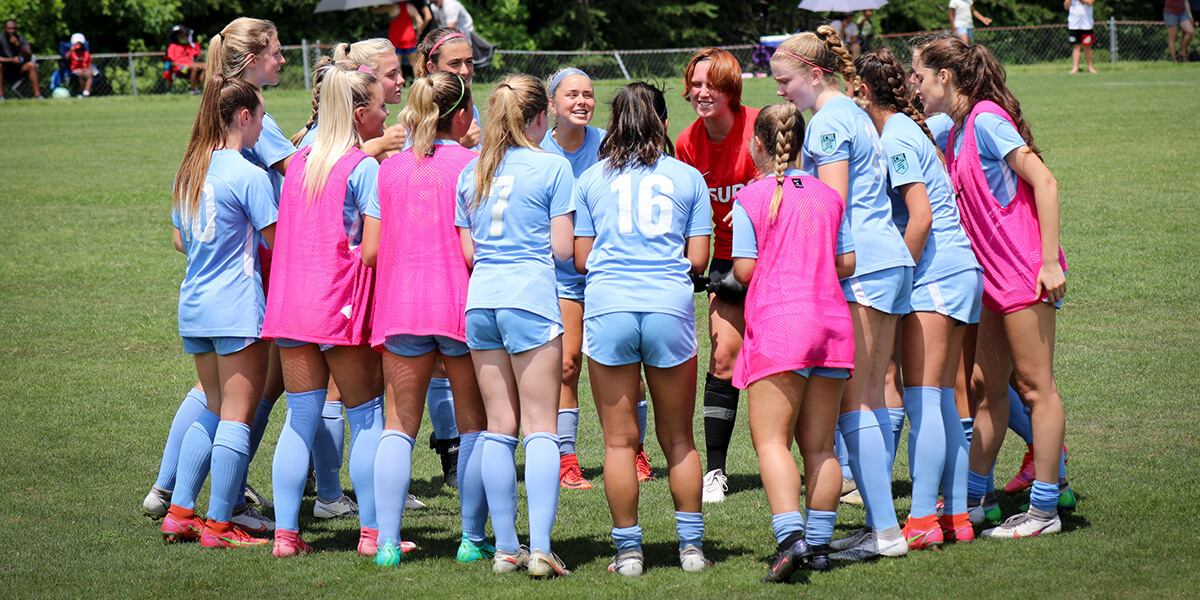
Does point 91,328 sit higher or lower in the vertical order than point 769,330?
lower

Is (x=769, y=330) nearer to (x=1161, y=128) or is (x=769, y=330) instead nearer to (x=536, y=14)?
(x=1161, y=128)

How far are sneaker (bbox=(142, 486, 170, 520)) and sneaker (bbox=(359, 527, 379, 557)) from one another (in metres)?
1.15

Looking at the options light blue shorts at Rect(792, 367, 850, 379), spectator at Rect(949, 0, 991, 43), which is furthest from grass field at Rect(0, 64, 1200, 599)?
spectator at Rect(949, 0, 991, 43)

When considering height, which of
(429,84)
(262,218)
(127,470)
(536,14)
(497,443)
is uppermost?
(536,14)

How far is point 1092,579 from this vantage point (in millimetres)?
4152

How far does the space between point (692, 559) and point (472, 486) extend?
0.91m

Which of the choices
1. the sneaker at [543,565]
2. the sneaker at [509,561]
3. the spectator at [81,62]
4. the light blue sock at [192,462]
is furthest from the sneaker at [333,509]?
the spectator at [81,62]

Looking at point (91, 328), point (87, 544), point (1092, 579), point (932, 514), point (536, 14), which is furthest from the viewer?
point (536, 14)

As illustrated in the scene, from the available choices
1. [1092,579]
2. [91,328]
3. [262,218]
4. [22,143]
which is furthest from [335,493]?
[22,143]

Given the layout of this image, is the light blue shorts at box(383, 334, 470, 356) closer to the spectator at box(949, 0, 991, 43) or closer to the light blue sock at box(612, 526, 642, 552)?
the light blue sock at box(612, 526, 642, 552)

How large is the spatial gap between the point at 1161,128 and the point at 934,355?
12912 millimetres

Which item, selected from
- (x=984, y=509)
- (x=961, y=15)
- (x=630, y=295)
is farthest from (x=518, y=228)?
(x=961, y=15)

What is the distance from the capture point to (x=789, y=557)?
414cm

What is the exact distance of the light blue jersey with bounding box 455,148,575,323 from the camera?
13.8 feet
